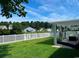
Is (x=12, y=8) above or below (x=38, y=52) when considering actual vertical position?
above

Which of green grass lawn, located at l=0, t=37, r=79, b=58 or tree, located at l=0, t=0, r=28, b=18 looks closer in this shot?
green grass lawn, located at l=0, t=37, r=79, b=58

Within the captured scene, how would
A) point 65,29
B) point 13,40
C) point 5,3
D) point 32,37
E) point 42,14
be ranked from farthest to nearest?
point 42,14 → point 32,37 → point 65,29 → point 13,40 → point 5,3

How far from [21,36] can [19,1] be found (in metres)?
7.27

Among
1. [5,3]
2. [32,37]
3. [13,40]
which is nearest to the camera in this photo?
[5,3]

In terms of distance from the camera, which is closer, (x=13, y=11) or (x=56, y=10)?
(x=13, y=11)

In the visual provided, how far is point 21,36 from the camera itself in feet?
77.2

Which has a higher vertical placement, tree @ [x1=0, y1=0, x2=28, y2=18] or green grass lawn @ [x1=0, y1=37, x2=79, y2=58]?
tree @ [x1=0, y1=0, x2=28, y2=18]

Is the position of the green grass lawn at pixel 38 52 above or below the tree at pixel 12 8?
below

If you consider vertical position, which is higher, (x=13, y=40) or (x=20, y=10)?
(x=20, y=10)

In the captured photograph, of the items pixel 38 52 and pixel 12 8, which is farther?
pixel 12 8

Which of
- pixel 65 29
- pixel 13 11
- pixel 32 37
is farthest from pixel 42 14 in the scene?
pixel 13 11

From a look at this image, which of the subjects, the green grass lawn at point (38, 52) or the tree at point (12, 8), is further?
the tree at point (12, 8)

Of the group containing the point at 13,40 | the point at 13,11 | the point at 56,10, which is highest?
the point at 56,10

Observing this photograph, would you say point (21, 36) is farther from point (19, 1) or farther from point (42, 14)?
point (42, 14)
